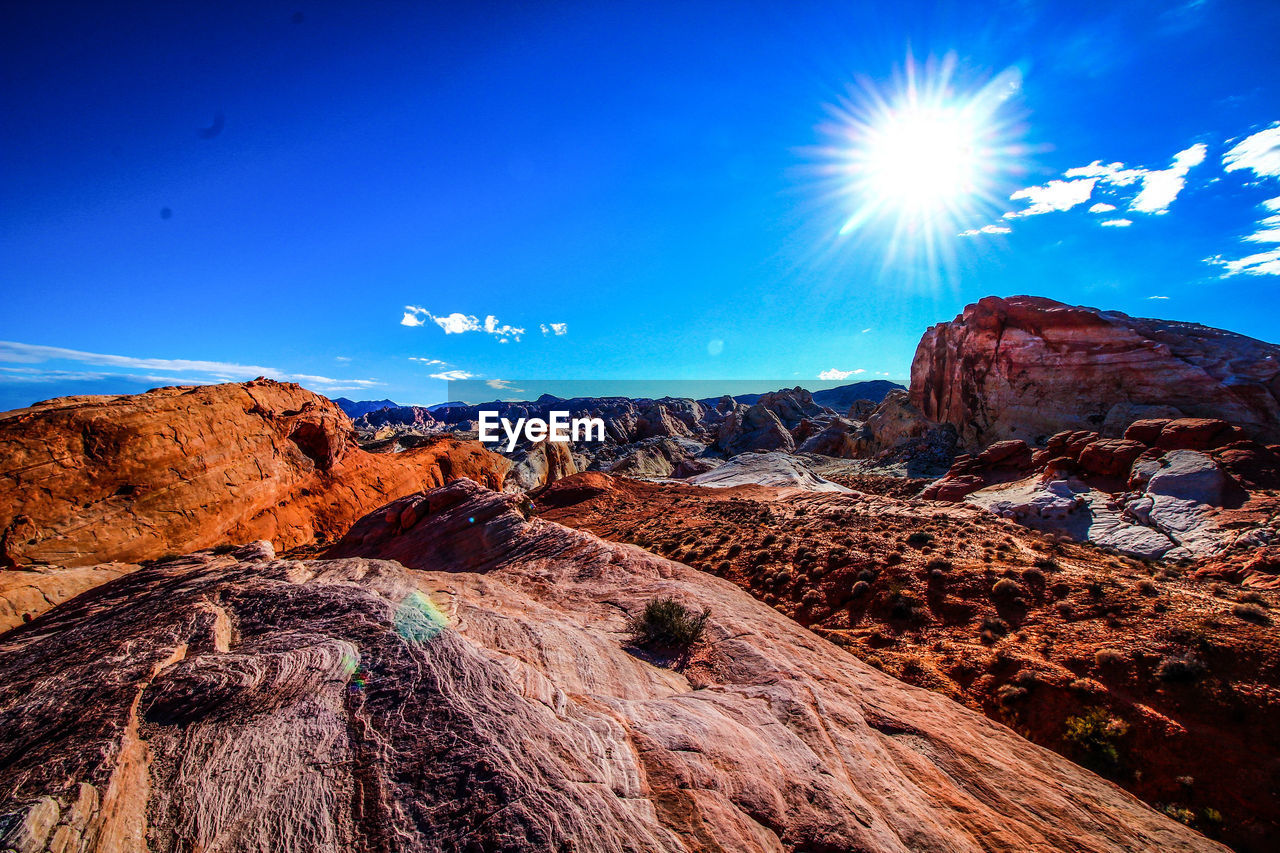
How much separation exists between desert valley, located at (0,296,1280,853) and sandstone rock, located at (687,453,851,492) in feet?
56.3

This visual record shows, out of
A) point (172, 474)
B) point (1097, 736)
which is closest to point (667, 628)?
point (1097, 736)

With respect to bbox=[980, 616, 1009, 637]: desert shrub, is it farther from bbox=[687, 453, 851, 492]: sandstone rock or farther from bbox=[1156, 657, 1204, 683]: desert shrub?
bbox=[687, 453, 851, 492]: sandstone rock

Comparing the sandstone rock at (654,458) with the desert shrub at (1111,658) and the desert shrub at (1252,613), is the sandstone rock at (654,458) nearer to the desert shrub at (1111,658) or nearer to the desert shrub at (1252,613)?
the desert shrub at (1252,613)

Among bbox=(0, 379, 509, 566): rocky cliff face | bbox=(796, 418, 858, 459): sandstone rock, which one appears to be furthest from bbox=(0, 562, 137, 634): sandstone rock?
bbox=(796, 418, 858, 459): sandstone rock

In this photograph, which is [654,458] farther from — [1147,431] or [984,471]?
[1147,431]

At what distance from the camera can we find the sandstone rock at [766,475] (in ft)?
132

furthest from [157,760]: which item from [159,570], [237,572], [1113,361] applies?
[1113,361]

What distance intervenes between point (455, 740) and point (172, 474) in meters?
18.3

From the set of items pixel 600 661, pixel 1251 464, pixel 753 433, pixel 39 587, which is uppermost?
pixel 1251 464

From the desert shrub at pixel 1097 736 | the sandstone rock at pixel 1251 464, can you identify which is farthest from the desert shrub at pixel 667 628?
the sandstone rock at pixel 1251 464

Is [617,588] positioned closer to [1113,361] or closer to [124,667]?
[124,667]

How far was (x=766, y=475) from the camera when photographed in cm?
4378

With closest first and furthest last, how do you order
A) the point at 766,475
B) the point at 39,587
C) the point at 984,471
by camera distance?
1. the point at 39,587
2. the point at 984,471
3. the point at 766,475

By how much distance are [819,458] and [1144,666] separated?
2146 inches
